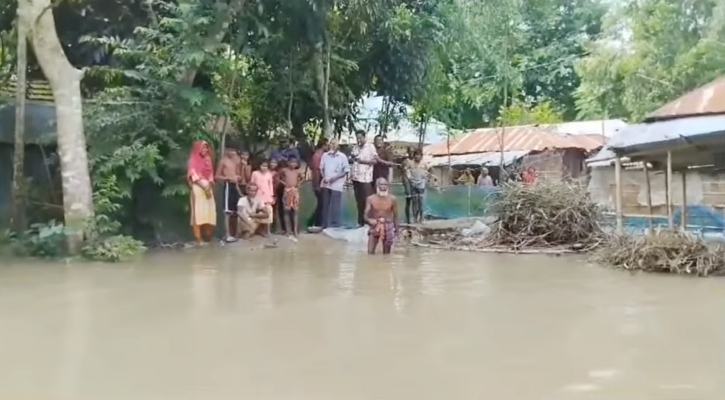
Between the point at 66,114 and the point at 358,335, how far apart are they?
6.56 m

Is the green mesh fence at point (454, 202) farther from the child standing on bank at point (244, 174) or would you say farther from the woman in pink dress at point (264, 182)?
the woman in pink dress at point (264, 182)

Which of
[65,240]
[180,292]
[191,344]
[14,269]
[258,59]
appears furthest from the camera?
[258,59]

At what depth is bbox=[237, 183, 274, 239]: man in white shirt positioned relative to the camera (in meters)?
12.3

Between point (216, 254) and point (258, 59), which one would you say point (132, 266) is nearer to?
point (216, 254)

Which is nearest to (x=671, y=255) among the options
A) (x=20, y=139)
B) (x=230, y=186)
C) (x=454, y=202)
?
(x=230, y=186)

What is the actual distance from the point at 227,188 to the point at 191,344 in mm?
7656

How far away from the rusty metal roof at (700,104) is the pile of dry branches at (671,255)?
1781 mm

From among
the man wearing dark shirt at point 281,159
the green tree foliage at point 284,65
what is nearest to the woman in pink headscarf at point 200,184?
the green tree foliage at point 284,65

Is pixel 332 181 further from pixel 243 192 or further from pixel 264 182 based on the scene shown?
pixel 243 192

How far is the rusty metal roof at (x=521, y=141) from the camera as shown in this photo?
2294 centimetres

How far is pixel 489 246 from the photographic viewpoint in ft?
38.8

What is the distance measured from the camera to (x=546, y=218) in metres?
11.8

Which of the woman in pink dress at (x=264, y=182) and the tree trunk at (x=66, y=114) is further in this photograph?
the woman in pink dress at (x=264, y=182)

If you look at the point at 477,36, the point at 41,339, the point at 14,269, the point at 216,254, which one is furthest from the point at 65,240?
the point at 477,36
